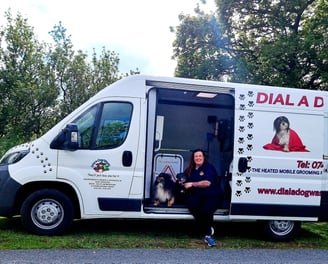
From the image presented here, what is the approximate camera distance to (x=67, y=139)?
6117 mm

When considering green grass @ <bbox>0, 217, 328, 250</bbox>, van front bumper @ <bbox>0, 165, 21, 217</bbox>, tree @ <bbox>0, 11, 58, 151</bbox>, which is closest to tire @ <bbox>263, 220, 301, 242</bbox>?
green grass @ <bbox>0, 217, 328, 250</bbox>

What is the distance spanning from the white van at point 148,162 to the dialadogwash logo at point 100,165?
2cm

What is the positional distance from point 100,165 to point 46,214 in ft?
3.84

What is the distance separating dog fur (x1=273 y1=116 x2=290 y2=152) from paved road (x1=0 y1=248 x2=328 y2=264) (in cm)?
182

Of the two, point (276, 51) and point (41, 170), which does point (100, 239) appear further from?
point (276, 51)

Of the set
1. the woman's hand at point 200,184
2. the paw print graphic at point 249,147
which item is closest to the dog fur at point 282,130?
the paw print graphic at point 249,147

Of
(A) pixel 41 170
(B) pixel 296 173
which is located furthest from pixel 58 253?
(B) pixel 296 173

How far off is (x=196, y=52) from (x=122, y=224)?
11.9 meters

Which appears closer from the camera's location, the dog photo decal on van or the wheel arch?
the wheel arch

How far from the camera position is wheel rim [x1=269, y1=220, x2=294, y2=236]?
22.4 ft

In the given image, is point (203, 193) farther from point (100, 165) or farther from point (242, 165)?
point (100, 165)

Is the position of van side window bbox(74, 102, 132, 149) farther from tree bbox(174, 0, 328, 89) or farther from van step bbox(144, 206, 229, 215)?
tree bbox(174, 0, 328, 89)

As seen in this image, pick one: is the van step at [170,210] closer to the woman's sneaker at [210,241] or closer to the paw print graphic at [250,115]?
the woman's sneaker at [210,241]

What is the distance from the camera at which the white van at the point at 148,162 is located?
20.1 ft
